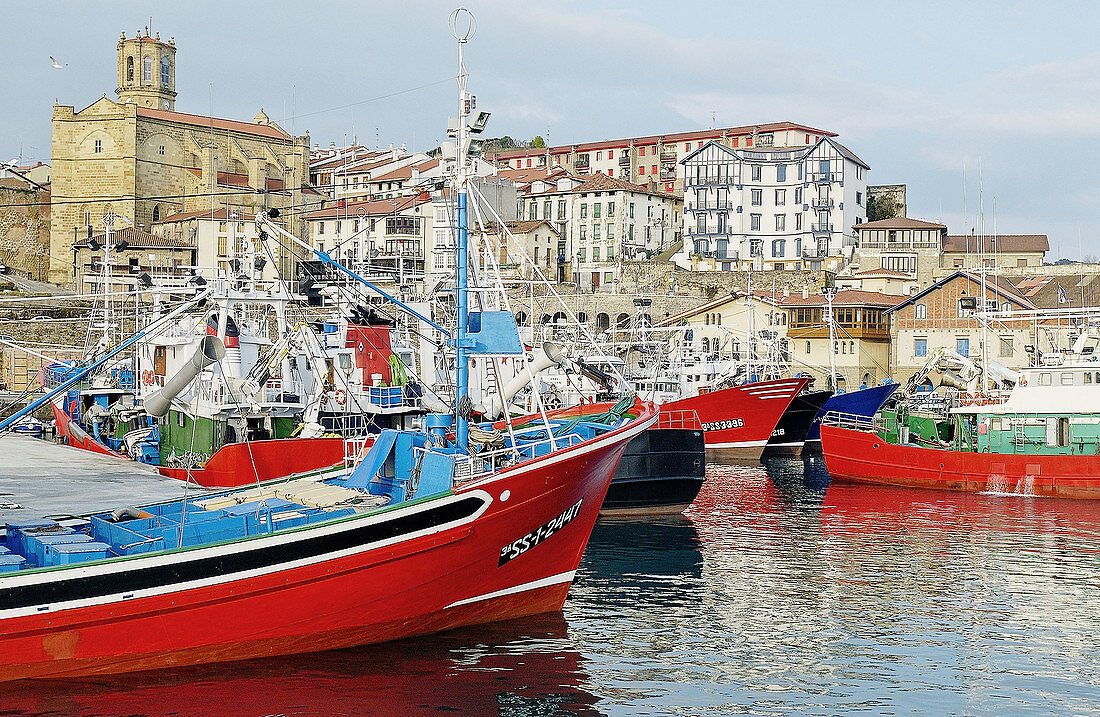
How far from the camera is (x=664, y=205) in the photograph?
309ft

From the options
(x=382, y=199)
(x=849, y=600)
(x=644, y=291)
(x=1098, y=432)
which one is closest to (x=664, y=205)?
(x=644, y=291)

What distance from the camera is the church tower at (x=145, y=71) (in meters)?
110

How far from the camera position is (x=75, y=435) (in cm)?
3278

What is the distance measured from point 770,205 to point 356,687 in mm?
80495

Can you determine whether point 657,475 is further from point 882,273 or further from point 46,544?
point 882,273

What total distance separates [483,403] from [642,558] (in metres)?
8.04

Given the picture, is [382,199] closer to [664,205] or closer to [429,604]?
[664,205]

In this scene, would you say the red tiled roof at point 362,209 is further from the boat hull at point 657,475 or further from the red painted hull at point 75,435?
the boat hull at point 657,475

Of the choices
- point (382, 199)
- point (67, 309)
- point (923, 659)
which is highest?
point (382, 199)

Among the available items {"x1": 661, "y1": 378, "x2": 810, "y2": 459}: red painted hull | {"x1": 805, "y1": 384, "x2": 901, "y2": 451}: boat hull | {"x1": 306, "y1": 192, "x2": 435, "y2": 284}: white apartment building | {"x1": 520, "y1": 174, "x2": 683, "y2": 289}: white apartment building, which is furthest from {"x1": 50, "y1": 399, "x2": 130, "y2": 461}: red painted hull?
{"x1": 520, "y1": 174, "x2": 683, "y2": 289}: white apartment building

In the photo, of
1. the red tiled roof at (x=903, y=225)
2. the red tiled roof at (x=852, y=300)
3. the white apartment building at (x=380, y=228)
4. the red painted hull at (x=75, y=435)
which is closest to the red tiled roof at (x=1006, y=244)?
the red tiled roof at (x=903, y=225)

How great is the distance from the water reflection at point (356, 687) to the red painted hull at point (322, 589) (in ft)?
0.72

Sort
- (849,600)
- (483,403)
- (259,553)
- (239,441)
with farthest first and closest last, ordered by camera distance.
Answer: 1. (483,403)
2. (239,441)
3. (849,600)
4. (259,553)

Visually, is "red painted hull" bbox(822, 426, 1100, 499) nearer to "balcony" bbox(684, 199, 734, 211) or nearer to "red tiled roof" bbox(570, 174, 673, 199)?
"red tiled roof" bbox(570, 174, 673, 199)
